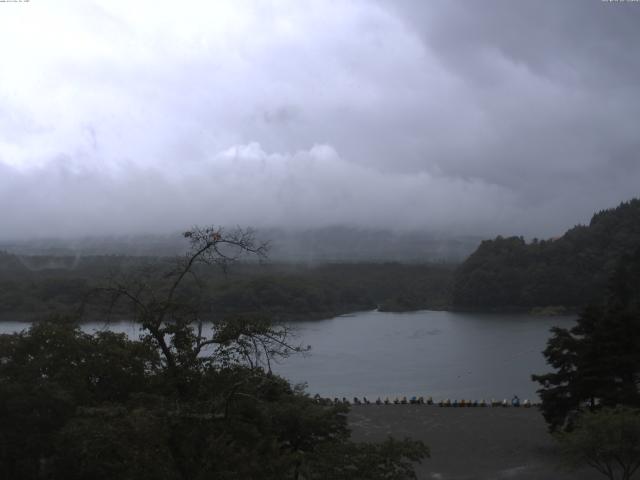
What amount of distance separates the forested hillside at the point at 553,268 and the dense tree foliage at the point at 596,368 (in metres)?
58.1

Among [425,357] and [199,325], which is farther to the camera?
[425,357]

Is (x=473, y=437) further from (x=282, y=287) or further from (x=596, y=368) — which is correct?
(x=282, y=287)

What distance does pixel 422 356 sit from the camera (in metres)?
48.1

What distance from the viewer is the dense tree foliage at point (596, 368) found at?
16641 mm

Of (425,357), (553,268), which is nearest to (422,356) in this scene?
(425,357)

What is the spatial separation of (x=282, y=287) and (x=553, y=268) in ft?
102

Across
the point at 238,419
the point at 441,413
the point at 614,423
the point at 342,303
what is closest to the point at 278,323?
the point at 238,419

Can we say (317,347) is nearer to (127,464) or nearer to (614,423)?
(614,423)

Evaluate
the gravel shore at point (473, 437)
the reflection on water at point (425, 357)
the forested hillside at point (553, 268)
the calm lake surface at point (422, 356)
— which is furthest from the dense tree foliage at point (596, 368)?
the forested hillside at point (553, 268)

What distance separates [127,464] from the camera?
17.5 feet

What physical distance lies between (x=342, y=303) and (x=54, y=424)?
69287 millimetres

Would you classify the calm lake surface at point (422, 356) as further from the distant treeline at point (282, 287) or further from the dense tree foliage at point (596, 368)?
the dense tree foliage at point (596, 368)

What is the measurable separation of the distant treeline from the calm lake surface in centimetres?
274

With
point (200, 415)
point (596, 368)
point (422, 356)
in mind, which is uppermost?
point (200, 415)
